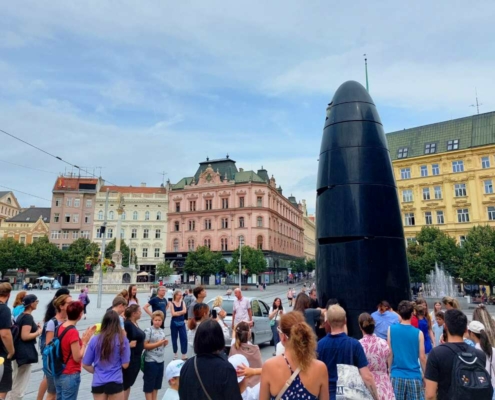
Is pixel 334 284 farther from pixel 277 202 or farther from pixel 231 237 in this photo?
pixel 277 202

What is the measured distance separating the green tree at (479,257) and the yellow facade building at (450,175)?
6395mm

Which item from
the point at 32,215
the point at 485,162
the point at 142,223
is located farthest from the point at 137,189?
the point at 485,162

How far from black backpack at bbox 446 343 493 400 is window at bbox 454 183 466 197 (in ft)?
135

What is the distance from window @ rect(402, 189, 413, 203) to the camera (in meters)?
41.0

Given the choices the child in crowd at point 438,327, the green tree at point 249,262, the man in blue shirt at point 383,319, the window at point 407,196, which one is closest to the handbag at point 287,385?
the man in blue shirt at point 383,319

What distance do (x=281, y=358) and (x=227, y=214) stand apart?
187ft

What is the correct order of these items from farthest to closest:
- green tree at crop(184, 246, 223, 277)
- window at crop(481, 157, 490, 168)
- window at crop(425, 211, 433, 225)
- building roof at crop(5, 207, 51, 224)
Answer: building roof at crop(5, 207, 51, 224), green tree at crop(184, 246, 223, 277), window at crop(425, 211, 433, 225), window at crop(481, 157, 490, 168)

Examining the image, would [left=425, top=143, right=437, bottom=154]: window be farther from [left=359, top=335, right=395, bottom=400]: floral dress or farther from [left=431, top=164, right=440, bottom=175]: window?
[left=359, top=335, right=395, bottom=400]: floral dress

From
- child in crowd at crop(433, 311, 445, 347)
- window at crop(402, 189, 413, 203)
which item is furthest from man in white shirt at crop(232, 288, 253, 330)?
window at crop(402, 189, 413, 203)

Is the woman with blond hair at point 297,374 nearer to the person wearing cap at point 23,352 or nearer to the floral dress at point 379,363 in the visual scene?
the floral dress at point 379,363

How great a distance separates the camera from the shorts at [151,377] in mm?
5309

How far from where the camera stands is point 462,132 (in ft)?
130

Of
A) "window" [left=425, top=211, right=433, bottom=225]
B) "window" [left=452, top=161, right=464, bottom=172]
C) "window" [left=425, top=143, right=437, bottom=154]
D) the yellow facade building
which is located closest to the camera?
the yellow facade building

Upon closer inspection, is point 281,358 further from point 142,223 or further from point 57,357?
point 142,223
